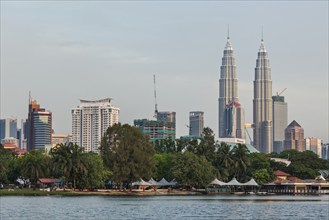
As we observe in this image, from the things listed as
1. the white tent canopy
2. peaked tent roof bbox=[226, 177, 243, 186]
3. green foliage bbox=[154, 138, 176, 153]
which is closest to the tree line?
the white tent canopy

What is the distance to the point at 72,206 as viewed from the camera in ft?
302

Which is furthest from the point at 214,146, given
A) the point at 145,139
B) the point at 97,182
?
the point at 97,182

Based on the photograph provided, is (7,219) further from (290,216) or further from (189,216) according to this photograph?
(290,216)

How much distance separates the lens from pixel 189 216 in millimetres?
80250

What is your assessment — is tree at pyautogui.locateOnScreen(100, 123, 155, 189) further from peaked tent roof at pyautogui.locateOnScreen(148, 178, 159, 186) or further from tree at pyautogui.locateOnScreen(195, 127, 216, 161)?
tree at pyautogui.locateOnScreen(195, 127, 216, 161)

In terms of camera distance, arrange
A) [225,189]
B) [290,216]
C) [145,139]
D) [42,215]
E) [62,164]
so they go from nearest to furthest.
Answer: [42,215], [290,216], [62,164], [145,139], [225,189]

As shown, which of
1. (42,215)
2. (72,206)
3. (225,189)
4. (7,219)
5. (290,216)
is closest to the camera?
(7,219)

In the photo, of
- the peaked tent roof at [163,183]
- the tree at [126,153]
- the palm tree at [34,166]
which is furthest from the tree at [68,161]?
A: the peaked tent roof at [163,183]

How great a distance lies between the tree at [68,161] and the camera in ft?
438

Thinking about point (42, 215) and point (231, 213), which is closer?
point (42, 215)

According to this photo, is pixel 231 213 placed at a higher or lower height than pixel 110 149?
lower

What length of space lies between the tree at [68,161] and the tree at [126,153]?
19.7 ft

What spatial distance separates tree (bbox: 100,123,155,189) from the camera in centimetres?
13838

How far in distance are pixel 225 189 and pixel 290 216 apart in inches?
3332
